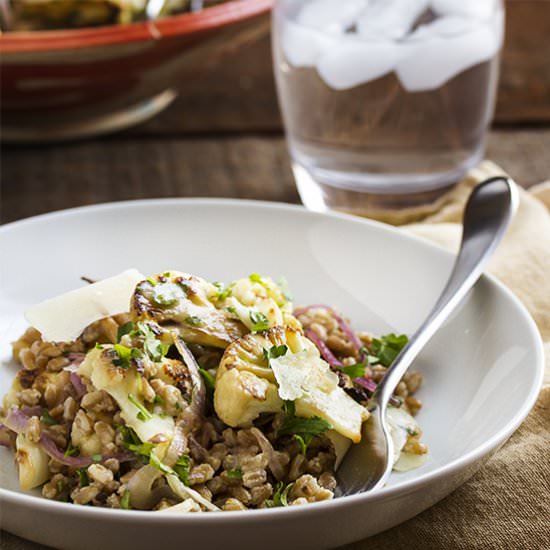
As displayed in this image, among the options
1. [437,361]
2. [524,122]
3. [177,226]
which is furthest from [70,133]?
[437,361]

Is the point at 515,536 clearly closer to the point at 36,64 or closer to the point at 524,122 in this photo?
the point at 36,64

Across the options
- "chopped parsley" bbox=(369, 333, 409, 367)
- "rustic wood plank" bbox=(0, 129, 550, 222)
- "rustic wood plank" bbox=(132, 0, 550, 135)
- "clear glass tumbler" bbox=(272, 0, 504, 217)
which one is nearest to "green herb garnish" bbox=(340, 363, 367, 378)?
"chopped parsley" bbox=(369, 333, 409, 367)

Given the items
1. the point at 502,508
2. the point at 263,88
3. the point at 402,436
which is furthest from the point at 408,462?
the point at 263,88

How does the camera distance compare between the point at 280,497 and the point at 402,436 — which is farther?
the point at 402,436

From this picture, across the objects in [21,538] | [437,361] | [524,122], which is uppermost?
[21,538]

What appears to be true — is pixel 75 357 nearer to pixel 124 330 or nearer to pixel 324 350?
pixel 124 330

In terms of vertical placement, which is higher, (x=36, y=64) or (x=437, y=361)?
(x=36, y=64)
